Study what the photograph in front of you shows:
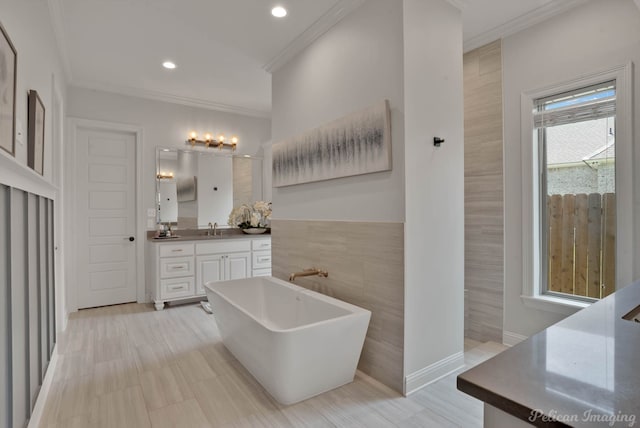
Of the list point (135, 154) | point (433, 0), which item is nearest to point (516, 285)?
point (433, 0)

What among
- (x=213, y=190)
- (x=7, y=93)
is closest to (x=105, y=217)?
(x=213, y=190)

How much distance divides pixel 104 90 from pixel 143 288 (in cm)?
250

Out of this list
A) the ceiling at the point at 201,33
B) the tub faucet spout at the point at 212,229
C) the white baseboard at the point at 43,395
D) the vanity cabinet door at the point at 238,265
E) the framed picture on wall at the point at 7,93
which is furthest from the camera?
the tub faucet spout at the point at 212,229

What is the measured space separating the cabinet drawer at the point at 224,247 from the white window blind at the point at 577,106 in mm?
3475

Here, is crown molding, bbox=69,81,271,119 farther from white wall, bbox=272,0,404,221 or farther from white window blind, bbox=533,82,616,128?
white window blind, bbox=533,82,616,128

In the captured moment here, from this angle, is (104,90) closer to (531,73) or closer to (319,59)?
(319,59)

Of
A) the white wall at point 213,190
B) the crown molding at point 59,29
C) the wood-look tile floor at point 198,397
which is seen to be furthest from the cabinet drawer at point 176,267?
the crown molding at point 59,29

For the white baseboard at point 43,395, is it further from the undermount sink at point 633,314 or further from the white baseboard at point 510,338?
the white baseboard at point 510,338

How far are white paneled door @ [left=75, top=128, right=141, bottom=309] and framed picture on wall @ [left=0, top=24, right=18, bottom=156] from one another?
2.95 m

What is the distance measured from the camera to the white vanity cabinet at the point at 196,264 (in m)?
3.97

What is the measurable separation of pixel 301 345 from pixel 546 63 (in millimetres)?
2712

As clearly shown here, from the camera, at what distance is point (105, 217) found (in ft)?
13.5

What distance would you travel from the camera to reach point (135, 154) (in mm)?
4301

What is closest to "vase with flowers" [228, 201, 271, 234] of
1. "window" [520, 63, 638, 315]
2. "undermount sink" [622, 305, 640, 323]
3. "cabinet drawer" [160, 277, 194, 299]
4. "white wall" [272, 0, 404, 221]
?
"cabinet drawer" [160, 277, 194, 299]
